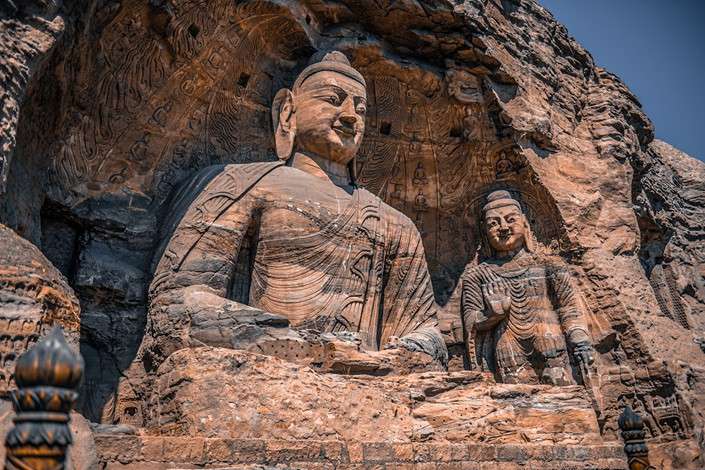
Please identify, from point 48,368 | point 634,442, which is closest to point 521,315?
point 634,442

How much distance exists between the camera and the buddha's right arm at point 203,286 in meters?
4.87

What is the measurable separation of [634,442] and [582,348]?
2.37 metres

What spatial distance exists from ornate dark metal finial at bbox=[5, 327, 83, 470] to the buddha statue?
2613mm

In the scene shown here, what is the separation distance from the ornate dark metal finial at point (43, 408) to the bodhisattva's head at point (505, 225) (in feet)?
18.3

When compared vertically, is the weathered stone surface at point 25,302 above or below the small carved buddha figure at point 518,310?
below

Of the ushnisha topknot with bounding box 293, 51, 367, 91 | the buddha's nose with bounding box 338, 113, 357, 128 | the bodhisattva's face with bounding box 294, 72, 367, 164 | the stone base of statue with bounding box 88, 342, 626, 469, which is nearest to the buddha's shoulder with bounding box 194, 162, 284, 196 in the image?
the bodhisattva's face with bounding box 294, 72, 367, 164

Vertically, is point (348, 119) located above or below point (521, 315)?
above

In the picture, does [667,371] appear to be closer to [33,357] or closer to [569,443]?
[569,443]

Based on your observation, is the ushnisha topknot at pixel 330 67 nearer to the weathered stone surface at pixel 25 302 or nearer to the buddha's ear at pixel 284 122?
the buddha's ear at pixel 284 122

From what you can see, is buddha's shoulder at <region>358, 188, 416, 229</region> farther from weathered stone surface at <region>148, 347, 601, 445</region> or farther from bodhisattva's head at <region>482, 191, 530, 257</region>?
weathered stone surface at <region>148, 347, 601, 445</region>

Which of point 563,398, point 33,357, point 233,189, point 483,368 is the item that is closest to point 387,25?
point 233,189

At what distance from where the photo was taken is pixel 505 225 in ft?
23.8

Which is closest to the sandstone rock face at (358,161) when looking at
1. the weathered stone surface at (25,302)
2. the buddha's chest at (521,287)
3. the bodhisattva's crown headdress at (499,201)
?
the weathered stone surface at (25,302)

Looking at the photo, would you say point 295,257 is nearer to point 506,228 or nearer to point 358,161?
point 358,161
